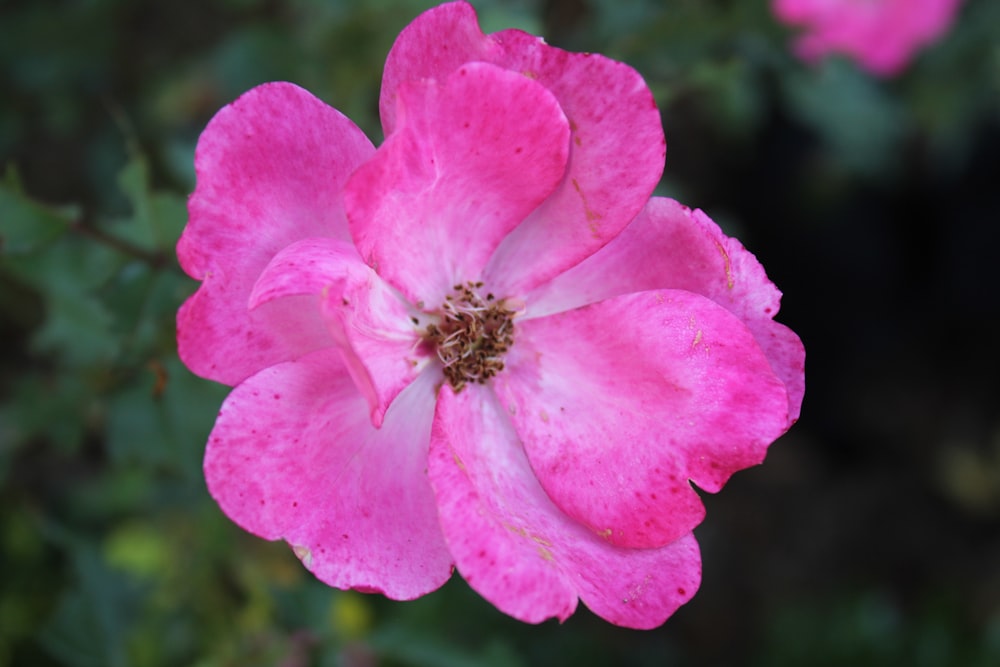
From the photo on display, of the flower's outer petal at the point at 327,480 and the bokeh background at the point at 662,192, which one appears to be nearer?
the flower's outer petal at the point at 327,480

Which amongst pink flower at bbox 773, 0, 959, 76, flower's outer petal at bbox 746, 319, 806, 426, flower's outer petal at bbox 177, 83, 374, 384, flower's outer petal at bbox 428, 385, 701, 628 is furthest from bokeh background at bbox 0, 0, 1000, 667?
flower's outer petal at bbox 746, 319, 806, 426

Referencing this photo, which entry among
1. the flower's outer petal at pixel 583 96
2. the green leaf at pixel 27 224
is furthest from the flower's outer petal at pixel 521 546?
the green leaf at pixel 27 224

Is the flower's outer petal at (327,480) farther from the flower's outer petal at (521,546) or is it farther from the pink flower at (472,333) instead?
the flower's outer petal at (521,546)

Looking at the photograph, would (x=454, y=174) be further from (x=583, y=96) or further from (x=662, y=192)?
(x=662, y=192)

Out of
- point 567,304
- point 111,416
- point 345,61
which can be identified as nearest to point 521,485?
point 567,304

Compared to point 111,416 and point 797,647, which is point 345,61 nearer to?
point 111,416

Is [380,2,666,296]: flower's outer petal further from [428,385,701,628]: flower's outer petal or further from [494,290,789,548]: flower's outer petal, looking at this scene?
[428,385,701,628]: flower's outer petal

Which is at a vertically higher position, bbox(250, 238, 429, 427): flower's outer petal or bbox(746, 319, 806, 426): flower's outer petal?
bbox(250, 238, 429, 427): flower's outer petal
